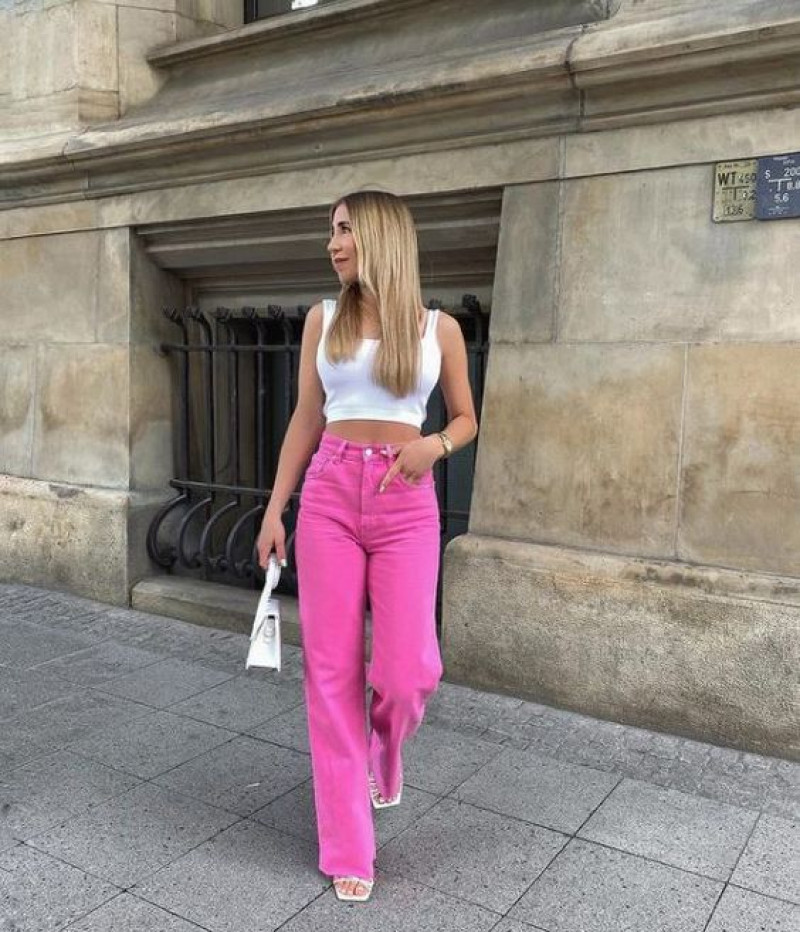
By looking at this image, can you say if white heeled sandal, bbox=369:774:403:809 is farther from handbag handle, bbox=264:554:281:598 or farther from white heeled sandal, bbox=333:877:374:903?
handbag handle, bbox=264:554:281:598

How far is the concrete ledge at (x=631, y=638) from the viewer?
11.3 feet

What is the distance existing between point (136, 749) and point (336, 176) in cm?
280

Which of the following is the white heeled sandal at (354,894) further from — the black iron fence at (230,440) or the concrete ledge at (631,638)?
the black iron fence at (230,440)

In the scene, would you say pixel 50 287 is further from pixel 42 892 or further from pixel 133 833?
pixel 42 892

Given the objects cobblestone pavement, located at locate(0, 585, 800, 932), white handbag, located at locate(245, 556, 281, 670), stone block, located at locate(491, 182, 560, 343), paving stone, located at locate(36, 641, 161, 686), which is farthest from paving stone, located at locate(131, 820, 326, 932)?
stone block, located at locate(491, 182, 560, 343)

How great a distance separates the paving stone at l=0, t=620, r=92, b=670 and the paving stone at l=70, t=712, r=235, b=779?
101 centimetres

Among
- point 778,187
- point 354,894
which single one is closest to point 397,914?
point 354,894

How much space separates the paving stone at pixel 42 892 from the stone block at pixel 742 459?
2.42 metres

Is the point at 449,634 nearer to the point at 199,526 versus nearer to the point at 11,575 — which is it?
the point at 199,526

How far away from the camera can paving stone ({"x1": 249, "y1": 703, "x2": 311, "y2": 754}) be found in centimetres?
358

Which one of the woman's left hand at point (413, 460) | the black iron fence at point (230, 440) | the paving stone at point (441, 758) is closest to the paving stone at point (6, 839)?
the paving stone at point (441, 758)

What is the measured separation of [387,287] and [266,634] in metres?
1.05

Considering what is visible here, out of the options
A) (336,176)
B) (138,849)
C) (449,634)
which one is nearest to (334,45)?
(336,176)

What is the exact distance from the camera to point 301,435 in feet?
9.05
